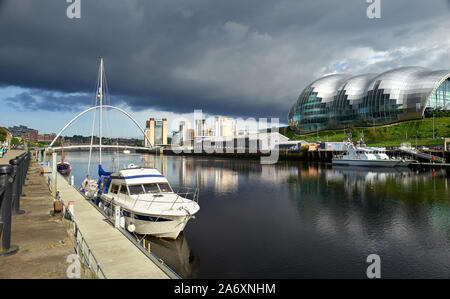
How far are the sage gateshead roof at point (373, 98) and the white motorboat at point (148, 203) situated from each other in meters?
127

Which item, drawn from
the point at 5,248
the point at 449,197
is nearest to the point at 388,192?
the point at 449,197

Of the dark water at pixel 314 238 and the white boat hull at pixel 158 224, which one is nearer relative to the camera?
the dark water at pixel 314 238

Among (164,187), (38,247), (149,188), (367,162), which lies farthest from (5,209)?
(367,162)

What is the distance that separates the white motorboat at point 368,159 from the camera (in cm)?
7088

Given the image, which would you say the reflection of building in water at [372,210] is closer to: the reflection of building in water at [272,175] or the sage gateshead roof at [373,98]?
the reflection of building in water at [272,175]

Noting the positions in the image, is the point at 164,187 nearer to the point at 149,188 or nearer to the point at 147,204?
the point at 149,188

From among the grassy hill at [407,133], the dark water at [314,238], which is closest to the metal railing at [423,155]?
the grassy hill at [407,133]

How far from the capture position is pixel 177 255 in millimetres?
17109

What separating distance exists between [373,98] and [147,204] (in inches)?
5250

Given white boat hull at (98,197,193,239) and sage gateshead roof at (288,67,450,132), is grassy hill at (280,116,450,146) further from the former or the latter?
white boat hull at (98,197,193,239)

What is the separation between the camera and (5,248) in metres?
10.6

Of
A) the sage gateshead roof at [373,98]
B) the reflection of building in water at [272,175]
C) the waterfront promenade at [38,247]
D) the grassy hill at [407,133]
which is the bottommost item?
the reflection of building in water at [272,175]

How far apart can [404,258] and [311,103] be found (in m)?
151
